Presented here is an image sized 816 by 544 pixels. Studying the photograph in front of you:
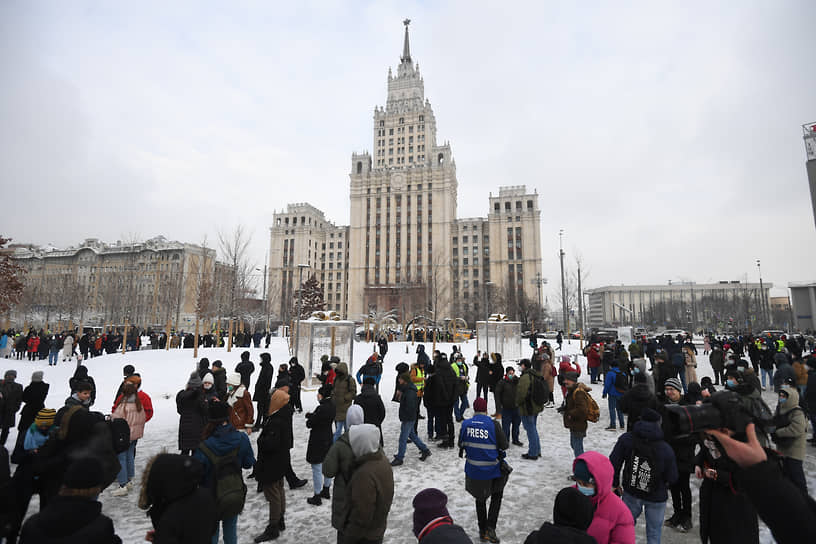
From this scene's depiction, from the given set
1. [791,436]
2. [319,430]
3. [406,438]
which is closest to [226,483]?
[319,430]

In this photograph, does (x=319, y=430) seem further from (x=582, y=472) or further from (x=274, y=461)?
(x=582, y=472)

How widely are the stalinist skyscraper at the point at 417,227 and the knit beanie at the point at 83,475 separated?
2870 inches

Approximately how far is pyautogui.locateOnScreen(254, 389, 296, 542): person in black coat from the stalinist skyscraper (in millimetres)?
70382

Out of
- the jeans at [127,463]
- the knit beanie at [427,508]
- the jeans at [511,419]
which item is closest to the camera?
the knit beanie at [427,508]

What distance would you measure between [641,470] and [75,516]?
4657mm

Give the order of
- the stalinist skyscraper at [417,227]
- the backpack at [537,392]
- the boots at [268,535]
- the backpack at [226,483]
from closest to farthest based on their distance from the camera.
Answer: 1. the backpack at [226,483]
2. the boots at [268,535]
3. the backpack at [537,392]
4. the stalinist skyscraper at [417,227]

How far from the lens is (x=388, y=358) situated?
2284 centimetres

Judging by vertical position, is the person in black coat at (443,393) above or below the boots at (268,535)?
above

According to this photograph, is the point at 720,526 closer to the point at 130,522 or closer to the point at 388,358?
the point at 130,522

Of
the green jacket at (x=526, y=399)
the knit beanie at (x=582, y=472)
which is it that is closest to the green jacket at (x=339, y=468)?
the knit beanie at (x=582, y=472)

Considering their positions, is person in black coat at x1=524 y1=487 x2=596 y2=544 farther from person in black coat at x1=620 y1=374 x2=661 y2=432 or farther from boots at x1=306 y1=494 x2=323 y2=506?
boots at x1=306 y1=494 x2=323 y2=506

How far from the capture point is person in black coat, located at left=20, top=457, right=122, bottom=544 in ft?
6.59

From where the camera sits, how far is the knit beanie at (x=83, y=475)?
2139 millimetres

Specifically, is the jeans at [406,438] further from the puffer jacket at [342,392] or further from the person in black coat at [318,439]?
the person in black coat at [318,439]
